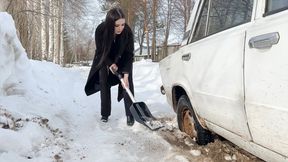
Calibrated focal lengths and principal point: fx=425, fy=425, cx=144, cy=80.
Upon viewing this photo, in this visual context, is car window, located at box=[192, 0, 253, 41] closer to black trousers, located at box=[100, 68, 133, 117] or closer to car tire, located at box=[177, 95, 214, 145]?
car tire, located at box=[177, 95, 214, 145]

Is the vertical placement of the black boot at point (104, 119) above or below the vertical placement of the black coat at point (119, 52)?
below

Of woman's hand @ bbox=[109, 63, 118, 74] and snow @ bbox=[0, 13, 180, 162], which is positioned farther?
woman's hand @ bbox=[109, 63, 118, 74]

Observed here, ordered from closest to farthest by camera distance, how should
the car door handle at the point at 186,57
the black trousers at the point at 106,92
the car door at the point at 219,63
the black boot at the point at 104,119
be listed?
the car door at the point at 219,63
the car door handle at the point at 186,57
the black trousers at the point at 106,92
the black boot at the point at 104,119

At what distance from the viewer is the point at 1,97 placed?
6051 millimetres

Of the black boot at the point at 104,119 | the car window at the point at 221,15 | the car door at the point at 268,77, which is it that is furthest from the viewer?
the black boot at the point at 104,119

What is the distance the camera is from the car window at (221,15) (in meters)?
3.24

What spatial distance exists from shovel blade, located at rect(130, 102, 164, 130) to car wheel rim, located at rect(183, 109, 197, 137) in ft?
1.56

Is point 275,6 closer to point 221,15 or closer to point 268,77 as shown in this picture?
point 268,77

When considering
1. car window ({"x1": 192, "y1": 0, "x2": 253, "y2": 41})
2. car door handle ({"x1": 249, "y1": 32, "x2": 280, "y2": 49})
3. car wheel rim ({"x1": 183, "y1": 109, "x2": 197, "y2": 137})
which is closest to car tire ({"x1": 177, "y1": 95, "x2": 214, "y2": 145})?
car wheel rim ({"x1": 183, "y1": 109, "x2": 197, "y2": 137})

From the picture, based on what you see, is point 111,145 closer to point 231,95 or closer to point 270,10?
point 231,95

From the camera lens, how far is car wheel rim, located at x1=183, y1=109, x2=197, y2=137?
182 inches

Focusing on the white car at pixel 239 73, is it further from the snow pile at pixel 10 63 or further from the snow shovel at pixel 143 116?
the snow pile at pixel 10 63

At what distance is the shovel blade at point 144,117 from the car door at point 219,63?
1.15 meters

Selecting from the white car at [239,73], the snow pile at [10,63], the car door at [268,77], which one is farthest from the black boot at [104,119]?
the car door at [268,77]
